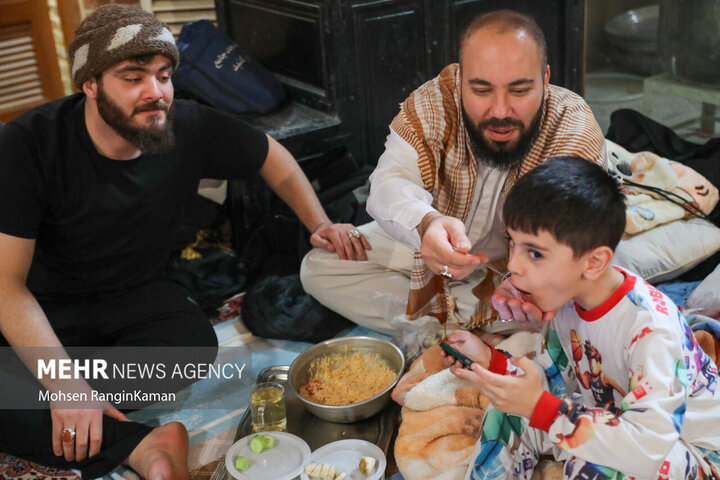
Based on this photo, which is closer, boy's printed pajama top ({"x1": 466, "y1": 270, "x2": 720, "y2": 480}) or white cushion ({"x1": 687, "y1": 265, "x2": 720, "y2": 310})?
boy's printed pajama top ({"x1": 466, "y1": 270, "x2": 720, "y2": 480})

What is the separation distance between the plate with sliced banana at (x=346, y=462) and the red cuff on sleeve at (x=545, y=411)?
0.58 meters

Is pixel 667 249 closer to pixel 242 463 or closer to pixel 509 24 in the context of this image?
pixel 509 24

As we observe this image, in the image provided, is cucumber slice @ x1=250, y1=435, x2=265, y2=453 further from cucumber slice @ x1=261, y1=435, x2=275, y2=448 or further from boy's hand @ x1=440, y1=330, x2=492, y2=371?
boy's hand @ x1=440, y1=330, x2=492, y2=371

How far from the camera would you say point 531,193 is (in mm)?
1618

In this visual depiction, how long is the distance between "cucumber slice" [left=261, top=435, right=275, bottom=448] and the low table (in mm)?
125

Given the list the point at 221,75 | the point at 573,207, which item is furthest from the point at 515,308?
the point at 221,75

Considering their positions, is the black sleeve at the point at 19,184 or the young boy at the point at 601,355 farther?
the black sleeve at the point at 19,184

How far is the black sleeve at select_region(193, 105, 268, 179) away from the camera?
2.58 meters

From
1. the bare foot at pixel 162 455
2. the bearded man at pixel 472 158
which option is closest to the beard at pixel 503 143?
the bearded man at pixel 472 158

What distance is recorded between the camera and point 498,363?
74.5 inches

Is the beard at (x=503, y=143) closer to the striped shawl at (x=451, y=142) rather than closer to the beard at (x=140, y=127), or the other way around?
the striped shawl at (x=451, y=142)

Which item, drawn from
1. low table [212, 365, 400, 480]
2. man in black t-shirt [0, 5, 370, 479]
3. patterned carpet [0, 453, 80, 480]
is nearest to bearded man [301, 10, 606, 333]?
low table [212, 365, 400, 480]

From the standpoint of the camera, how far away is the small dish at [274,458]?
6.54 ft

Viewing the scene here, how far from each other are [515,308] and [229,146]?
47.5 inches
